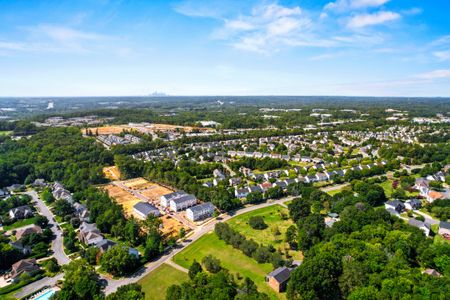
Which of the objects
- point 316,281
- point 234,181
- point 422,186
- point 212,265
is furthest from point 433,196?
point 212,265

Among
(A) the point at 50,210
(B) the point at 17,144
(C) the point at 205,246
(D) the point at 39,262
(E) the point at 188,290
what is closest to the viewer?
(E) the point at 188,290

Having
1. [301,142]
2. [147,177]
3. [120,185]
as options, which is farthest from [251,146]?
[120,185]

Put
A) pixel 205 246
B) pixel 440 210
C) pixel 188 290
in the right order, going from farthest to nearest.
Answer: pixel 440 210, pixel 205 246, pixel 188 290

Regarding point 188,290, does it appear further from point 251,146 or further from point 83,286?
point 251,146

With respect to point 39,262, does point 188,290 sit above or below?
above

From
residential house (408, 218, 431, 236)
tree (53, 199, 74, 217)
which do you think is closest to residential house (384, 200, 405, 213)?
residential house (408, 218, 431, 236)

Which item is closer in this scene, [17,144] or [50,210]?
[50,210]

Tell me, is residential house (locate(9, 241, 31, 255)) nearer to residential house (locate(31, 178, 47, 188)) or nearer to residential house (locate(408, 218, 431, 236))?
residential house (locate(31, 178, 47, 188))
